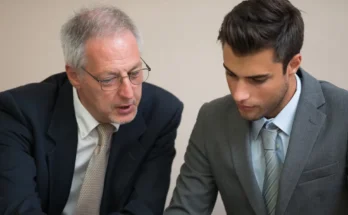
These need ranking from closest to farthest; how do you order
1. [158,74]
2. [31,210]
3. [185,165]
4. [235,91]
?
[235,91]
[31,210]
[185,165]
[158,74]

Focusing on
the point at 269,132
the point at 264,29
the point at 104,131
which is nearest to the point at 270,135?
the point at 269,132

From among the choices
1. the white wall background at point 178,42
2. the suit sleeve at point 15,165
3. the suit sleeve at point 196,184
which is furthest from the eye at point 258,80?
the white wall background at point 178,42

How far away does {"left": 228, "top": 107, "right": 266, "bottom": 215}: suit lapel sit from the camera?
4.89 feet

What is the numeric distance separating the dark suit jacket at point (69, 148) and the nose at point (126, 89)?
0.63ft

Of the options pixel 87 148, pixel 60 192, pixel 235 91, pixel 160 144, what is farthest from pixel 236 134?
pixel 60 192

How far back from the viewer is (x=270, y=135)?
1507 mm

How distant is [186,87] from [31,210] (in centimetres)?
103

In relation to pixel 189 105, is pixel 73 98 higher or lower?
higher

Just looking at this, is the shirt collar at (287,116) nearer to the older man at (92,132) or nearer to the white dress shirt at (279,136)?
the white dress shirt at (279,136)

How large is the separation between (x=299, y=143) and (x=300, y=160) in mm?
49

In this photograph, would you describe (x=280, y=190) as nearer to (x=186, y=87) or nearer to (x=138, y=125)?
(x=138, y=125)

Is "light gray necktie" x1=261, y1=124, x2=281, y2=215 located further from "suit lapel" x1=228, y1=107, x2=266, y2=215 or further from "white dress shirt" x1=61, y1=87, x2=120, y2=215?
"white dress shirt" x1=61, y1=87, x2=120, y2=215

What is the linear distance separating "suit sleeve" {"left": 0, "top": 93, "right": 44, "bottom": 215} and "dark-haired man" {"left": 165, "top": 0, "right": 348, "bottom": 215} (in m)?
0.46

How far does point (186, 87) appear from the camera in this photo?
7.68 ft
